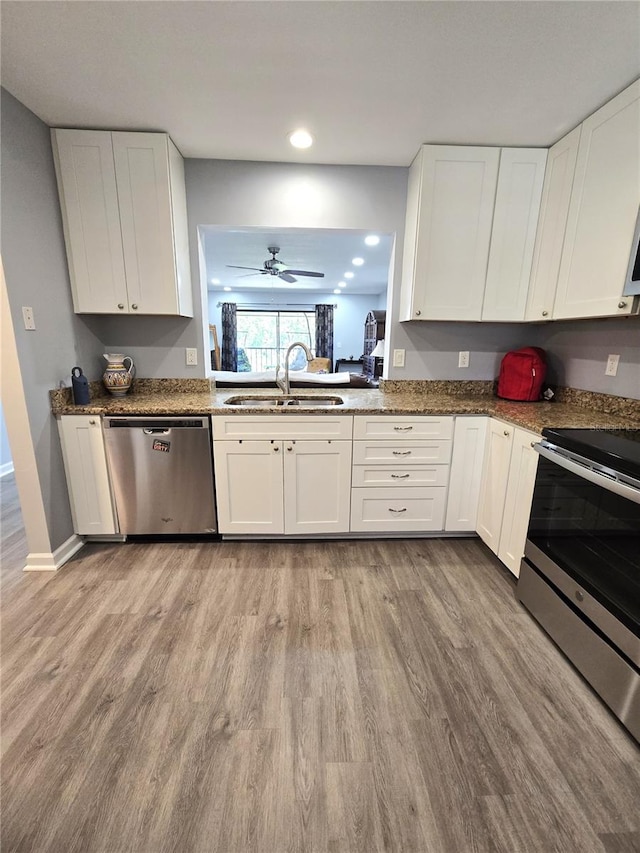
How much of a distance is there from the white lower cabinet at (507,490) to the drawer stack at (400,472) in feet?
0.79

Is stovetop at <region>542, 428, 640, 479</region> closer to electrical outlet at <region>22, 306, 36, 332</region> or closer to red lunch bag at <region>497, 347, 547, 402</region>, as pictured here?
red lunch bag at <region>497, 347, 547, 402</region>

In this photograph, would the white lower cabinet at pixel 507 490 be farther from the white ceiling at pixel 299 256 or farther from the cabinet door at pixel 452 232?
the white ceiling at pixel 299 256

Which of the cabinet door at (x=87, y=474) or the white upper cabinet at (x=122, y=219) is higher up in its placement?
the white upper cabinet at (x=122, y=219)

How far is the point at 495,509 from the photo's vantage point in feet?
6.90

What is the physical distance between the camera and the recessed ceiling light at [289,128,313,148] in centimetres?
198

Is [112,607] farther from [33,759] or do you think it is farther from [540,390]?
[540,390]

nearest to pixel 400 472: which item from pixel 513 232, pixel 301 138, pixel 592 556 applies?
pixel 592 556

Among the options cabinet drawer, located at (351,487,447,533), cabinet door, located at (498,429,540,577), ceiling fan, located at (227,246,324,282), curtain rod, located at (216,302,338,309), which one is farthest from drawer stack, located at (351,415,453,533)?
curtain rod, located at (216,302,338,309)

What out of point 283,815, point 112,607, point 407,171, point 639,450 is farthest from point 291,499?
point 407,171

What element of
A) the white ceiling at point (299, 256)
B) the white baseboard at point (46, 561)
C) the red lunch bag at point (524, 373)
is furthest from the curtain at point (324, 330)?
the white baseboard at point (46, 561)

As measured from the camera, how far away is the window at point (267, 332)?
30.0 feet

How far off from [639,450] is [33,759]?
2.30 m

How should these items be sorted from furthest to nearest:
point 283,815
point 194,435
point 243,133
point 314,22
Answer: point 194,435 < point 243,133 < point 314,22 < point 283,815

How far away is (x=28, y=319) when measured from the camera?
186 cm
